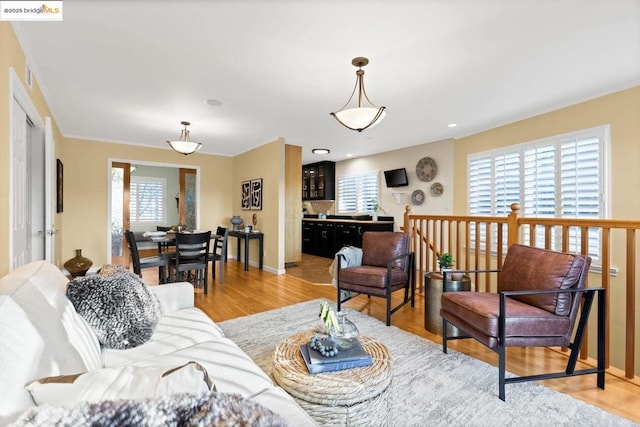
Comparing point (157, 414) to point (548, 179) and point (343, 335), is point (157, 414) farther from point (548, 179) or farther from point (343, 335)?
point (548, 179)

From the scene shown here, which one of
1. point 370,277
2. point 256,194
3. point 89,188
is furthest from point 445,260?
point 89,188

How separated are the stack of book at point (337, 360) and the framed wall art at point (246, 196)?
4.99 meters

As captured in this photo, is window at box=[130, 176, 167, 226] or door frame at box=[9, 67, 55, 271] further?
window at box=[130, 176, 167, 226]

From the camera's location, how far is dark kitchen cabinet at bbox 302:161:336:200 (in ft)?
25.9

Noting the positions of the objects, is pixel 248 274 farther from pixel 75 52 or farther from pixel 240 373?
pixel 240 373

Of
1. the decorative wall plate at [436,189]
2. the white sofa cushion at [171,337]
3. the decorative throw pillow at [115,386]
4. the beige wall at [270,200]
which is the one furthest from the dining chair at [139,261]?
the decorative wall plate at [436,189]

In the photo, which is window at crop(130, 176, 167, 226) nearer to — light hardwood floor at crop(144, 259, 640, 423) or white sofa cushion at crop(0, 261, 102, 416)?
light hardwood floor at crop(144, 259, 640, 423)

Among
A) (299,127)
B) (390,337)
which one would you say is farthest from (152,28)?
(390,337)

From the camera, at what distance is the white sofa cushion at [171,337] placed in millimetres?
1472

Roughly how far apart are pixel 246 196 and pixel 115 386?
225 inches

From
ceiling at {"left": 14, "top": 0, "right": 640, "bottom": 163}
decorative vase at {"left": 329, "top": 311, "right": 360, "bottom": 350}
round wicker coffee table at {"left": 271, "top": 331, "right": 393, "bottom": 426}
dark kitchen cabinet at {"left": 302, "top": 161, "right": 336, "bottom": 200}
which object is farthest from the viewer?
dark kitchen cabinet at {"left": 302, "top": 161, "right": 336, "bottom": 200}

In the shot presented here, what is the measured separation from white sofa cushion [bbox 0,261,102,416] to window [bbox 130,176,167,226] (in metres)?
7.04

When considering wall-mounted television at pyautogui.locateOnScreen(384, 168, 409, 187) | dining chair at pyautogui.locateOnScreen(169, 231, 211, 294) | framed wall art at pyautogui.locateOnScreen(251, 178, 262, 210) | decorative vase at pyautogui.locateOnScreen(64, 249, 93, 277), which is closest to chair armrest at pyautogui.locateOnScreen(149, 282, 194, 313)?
dining chair at pyautogui.locateOnScreen(169, 231, 211, 294)

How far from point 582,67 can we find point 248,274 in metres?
5.07
